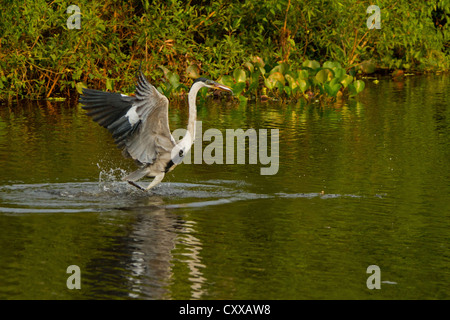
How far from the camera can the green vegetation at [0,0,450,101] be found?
18609 millimetres

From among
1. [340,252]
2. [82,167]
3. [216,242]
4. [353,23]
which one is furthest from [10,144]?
[353,23]

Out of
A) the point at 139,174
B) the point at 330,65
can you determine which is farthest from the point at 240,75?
the point at 139,174

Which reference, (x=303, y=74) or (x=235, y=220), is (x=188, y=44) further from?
(x=235, y=220)

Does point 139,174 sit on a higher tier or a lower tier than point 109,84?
lower

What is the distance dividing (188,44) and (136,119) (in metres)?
11.1

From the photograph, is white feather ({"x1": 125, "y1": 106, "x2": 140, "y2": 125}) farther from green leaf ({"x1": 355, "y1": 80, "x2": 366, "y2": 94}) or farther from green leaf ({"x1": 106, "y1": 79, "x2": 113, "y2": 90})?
green leaf ({"x1": 355, "y1": 80, "x2": 366, "y2": 94})

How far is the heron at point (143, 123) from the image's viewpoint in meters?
9.29

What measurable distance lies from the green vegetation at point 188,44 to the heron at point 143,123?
8.53m

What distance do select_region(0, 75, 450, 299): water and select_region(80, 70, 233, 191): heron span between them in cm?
42

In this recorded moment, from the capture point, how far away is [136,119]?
31.1 ft

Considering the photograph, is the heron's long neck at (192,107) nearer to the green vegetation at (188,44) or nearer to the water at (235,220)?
the water at (235,220)

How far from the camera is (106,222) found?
8461mm

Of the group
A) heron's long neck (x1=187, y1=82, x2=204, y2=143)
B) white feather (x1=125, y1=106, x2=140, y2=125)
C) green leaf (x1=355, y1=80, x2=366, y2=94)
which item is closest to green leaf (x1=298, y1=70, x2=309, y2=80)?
green leaf (x1=355, y1=80, x2=366, y2=94)

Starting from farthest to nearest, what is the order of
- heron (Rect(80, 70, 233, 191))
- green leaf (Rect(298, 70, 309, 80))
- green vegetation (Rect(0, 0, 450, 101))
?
1. green leaf (Rect(298, 70, 309, 80))
2. green vegetation (Rect(0, 0, 450, 101))
3. heron (Rect(80, 70, 233, 191))
